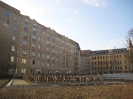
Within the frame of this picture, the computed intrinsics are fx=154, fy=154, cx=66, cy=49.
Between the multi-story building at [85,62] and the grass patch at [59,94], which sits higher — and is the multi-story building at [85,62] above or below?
above

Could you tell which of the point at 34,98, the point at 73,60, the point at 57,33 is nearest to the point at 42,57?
the point at 57,33

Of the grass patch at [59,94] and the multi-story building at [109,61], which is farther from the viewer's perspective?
the multi-story building at [109,61]

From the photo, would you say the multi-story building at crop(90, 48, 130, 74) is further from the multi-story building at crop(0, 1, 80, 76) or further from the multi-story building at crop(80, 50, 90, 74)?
the multi-story building at crop(0, 1, 80, 76)

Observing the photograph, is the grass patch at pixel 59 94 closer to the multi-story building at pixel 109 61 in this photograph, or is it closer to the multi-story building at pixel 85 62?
the multi-story building at pixel 109 61

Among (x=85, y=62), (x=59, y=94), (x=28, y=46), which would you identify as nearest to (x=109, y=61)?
(x=85, y=62)

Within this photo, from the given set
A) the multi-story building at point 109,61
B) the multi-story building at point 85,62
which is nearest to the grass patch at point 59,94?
the multi-story building at point 109,61

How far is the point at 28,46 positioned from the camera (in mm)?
54594

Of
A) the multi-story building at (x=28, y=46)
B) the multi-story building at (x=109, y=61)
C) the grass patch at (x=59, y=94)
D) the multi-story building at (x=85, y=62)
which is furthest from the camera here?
the multi-story building at (x=85, y=62)

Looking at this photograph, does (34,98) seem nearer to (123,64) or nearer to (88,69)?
(123,64)

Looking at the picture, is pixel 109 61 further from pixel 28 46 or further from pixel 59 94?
pixel 59 94

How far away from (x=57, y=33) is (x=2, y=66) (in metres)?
34.6

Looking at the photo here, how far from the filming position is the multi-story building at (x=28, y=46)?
149ft

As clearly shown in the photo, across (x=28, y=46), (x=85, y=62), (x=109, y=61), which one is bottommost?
(x=85, y=62)

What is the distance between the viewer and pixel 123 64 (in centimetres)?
9512
